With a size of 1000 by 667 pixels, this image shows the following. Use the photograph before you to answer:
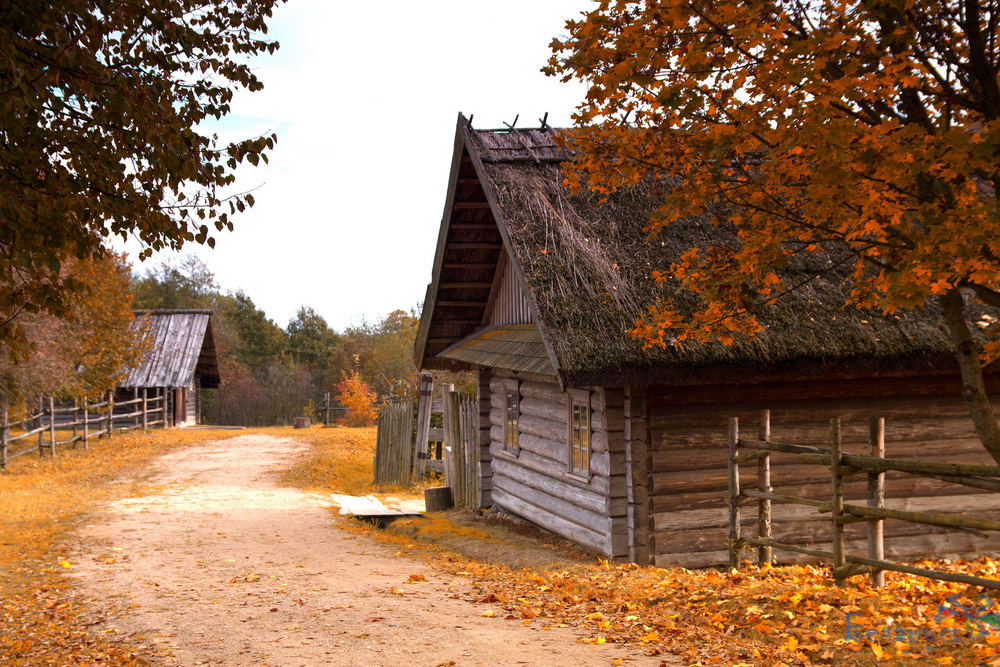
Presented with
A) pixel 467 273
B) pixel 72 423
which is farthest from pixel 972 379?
pixel 72 423

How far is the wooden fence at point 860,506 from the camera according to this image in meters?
5.93

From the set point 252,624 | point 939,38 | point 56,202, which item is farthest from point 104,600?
point 939,38

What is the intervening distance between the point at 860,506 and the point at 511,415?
24.2 feet

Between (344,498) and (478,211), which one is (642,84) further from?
(344,498)

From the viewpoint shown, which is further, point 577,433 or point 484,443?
point 484,443

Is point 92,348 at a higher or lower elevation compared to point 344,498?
higher

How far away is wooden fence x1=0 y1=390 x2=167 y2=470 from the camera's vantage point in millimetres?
23453

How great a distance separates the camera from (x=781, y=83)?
20.7 feet

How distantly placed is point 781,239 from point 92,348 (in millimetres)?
24200

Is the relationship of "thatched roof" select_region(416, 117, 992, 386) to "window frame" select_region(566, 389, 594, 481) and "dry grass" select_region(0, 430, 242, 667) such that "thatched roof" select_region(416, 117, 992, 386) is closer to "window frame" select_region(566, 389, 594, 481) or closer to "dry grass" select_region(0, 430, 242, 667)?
"window frame" select_region(566, 389, 594, 481)

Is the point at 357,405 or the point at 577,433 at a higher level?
the point at 577,433

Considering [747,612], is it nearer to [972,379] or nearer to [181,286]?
[972,379]

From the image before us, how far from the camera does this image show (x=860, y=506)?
6.81 meters

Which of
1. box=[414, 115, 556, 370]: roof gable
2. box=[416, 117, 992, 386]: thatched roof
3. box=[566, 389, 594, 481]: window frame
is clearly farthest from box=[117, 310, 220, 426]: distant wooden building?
box=[566, 389, 594, 481]: window frame
